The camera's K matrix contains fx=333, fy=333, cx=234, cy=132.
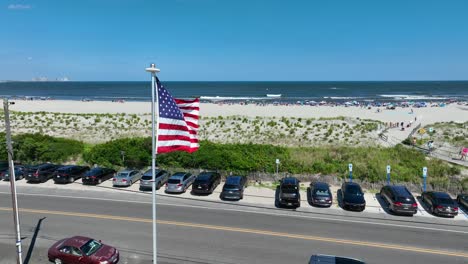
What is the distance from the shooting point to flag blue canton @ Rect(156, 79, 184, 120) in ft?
36.0

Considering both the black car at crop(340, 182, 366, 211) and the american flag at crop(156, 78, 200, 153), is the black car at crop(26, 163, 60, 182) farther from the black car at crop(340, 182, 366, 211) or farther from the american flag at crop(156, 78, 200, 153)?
the black car at crop(340, 182, 366, 211)

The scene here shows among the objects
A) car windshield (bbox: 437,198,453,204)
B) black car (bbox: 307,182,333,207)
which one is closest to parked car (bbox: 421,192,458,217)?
car windshield (bbox: 437,198,453,204)

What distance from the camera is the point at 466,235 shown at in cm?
1808

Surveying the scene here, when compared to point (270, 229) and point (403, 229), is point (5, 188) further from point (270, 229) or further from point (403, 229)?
point (403, 229)

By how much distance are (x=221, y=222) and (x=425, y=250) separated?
10.5m

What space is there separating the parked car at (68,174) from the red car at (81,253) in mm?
14112

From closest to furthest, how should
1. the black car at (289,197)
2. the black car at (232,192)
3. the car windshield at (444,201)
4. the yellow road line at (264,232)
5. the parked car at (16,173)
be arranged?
the yellow road line at (264,232), the car windshield at (444,201), the black car at (289,197), the black car at (232,192), the parked car at (16,173)

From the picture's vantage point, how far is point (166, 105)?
11156 mm

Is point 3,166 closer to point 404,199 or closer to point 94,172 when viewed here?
point 94,172

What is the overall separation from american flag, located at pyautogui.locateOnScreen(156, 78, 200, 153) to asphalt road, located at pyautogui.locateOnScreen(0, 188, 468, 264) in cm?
620

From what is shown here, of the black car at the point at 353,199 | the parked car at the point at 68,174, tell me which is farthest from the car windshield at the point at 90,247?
the black car at the point at 353,199

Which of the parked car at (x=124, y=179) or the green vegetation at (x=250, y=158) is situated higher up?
the green vegetation at (x=250, y=158)

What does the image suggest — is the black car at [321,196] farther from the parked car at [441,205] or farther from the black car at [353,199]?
the parked car at [441,205]

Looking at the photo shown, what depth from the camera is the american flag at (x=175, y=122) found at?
11.0 metres
